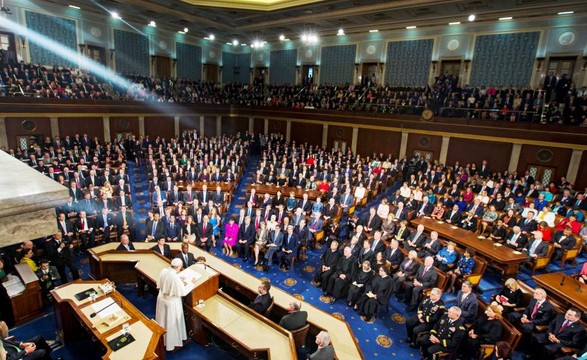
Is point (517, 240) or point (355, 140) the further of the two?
point (355, 140)

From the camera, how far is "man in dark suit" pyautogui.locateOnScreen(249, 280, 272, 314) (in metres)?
5.36

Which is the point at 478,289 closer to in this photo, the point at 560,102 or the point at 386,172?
the point at 386,172

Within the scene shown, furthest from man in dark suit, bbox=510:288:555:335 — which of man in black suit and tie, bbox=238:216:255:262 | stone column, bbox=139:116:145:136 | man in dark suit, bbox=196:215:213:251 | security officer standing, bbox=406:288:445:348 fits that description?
stone column, bbox=139:116:145:136

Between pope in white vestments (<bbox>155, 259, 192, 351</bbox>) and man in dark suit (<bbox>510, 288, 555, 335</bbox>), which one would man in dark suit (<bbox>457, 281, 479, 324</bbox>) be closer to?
man in dark suit (<bbox>510, 288, 555, 335</bbox>)

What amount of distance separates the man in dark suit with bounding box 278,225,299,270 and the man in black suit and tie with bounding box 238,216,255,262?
949 mm

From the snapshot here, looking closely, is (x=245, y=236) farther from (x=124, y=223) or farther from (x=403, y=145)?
(x=403, y=145)

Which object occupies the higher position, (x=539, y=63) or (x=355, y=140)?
(x=539, y=63)

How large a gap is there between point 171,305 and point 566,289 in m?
7.49

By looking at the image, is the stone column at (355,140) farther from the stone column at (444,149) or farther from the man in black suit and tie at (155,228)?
the man in black suit and tie at (155,228)

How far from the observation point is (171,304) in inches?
207

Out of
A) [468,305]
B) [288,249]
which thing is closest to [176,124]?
[288,249]

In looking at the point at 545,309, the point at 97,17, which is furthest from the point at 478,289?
the point at 97,17

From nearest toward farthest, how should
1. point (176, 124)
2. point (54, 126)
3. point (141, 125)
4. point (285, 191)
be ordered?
point (285, 191), point (54, 126), point (141, 125), point (176, 124)

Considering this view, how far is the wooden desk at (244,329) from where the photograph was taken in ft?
14.8
